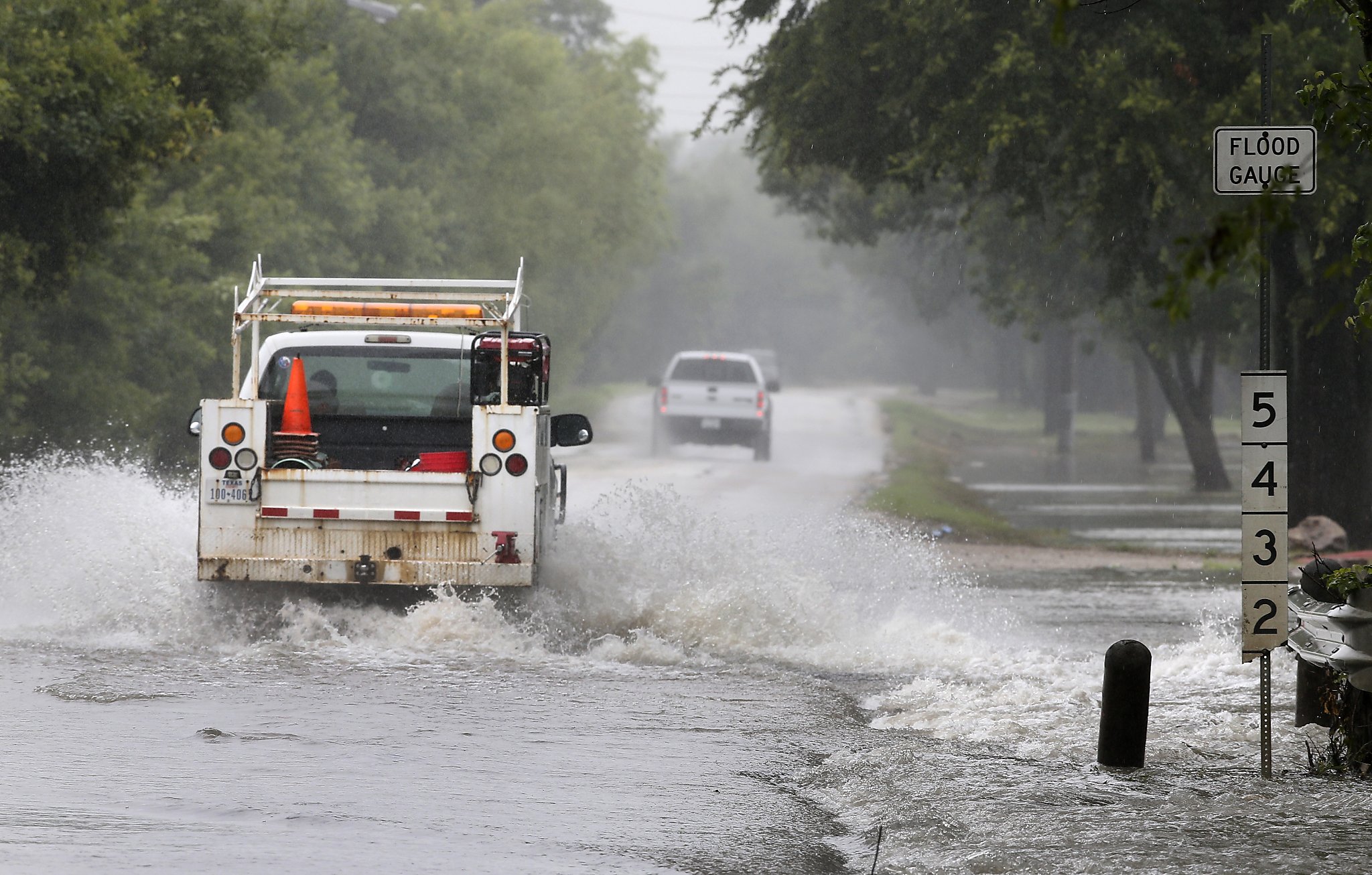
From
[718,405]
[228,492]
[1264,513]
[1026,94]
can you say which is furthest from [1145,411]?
[1264,513]

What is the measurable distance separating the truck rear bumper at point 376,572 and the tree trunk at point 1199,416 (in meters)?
22.9

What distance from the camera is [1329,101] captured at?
21.9ft

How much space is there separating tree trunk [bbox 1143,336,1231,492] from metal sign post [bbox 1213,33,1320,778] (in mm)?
24884

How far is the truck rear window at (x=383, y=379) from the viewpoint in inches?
472

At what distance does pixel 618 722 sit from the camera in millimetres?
8531

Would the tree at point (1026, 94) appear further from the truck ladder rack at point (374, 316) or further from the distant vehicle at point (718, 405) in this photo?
the distant vehicle at point (718, 405)

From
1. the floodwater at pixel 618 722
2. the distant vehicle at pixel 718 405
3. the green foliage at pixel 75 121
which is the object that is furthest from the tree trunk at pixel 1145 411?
Answer: the floodwater at pixel 618 722

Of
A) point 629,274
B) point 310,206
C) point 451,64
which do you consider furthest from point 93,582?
point 629,274

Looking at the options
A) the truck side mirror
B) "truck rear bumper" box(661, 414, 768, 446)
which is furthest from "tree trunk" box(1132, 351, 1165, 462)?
the truck side mirror

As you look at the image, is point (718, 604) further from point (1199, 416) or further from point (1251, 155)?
point (1199, 416)

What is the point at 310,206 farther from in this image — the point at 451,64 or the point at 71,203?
the point at 71,203

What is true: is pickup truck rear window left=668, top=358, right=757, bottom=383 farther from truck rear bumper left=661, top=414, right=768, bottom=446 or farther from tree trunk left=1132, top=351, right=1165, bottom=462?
tree trunk left=1132, top=351, right=1165, bottom=462

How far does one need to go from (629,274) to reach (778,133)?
193 feet

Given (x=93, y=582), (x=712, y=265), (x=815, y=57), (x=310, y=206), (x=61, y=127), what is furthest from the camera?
(x=712, y=265)
